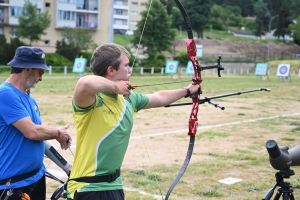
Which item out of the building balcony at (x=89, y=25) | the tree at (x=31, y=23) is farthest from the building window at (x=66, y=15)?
the tree at (x=31, y=23)

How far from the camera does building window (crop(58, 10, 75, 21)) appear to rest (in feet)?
180

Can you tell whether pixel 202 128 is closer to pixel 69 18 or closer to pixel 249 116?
pixel 249 116

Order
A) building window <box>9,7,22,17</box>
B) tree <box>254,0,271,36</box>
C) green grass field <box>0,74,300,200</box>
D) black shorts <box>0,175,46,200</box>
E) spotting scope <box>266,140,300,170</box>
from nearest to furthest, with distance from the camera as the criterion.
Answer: spotting scope <box>266,140,300,170</box> < black shorts <box>0,175,46,200</box> < green grass field <box>0,74,300,200</box> < building window <box>9,7,22,17</box> < tree <box>254,0,271,36</box>

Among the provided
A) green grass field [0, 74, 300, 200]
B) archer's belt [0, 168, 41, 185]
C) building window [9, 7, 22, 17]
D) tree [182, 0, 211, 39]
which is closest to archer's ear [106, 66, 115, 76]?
archer's belt [0, 168, 41, 185]

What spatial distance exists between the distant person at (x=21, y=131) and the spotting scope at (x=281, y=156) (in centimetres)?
159

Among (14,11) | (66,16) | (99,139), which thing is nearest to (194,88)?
(99,139)

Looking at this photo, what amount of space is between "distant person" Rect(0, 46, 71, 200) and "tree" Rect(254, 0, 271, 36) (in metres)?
84.6

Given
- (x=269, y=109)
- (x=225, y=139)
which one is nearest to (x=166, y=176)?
(x=225, y=139)

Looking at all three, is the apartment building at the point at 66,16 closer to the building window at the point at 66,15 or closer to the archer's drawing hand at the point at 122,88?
the building window at the point at 66,15

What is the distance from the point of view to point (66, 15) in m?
55.6

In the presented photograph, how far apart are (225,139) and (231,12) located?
323ft

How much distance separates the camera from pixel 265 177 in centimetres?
615

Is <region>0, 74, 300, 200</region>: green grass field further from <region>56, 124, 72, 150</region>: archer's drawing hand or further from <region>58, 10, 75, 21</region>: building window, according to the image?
<region>58, 10, 75, 21</region>: building window

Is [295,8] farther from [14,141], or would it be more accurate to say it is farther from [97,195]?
[97,195]
